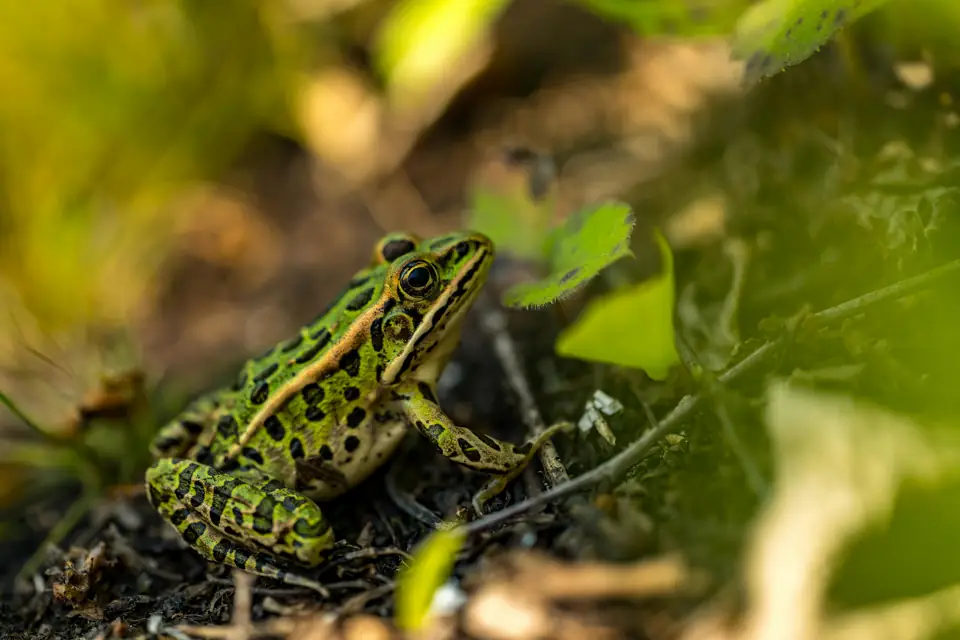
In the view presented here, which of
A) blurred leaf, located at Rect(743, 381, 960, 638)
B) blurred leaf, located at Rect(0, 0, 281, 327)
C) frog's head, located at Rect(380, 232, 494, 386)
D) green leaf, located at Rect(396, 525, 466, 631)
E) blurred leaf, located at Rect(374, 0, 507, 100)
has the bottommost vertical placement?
blurred leaf, located at Rect(743, 381, 960, 638)

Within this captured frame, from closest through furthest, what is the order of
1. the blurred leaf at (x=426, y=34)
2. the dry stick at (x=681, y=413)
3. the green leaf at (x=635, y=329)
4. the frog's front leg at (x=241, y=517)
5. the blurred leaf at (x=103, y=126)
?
1. the green leaf at (x=635, y=329)
2. the dry stick at (x=681, y=413)
3. the frog's front leg at (x=241, y=517)
4. the blurred leaf at (x=426, y=34)
5. the blurred leaf at (x=103, y=126)

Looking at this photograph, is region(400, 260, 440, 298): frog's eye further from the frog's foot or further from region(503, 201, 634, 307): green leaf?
the frog's foot

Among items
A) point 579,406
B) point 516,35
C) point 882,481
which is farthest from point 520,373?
point 516,35

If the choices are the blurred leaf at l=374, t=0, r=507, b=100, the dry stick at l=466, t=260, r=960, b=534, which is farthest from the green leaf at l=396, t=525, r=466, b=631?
the blurred leaf at l=374, t=0, r=507, b=100

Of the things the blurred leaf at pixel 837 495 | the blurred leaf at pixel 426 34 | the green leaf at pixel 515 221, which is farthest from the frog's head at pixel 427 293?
the blurred leaf at pixel 837 495

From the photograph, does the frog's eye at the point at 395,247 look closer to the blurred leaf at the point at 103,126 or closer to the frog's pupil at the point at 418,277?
the frog's pupil at the point at 418,277

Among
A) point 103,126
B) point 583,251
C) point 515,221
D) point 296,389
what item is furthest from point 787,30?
point 103,126
